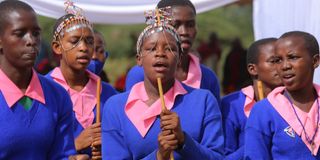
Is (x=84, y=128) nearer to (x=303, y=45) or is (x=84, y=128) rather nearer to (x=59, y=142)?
(x=59, y=142)

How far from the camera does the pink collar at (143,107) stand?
13.9ft

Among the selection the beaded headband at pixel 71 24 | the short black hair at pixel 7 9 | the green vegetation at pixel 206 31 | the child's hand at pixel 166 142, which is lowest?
the green vegetation at pixel 206 31

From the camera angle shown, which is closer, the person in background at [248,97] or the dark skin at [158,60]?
the dark skin at [158,60]

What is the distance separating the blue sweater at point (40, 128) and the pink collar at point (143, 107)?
32 cm

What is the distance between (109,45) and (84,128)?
987 centimetres

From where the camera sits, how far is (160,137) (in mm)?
3990

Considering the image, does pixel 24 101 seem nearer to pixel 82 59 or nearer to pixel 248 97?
pixel 82 59

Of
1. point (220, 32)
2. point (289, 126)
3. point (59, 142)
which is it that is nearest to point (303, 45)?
point (289, 126)

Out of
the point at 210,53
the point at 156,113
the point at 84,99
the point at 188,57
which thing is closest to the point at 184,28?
the point at 188,57

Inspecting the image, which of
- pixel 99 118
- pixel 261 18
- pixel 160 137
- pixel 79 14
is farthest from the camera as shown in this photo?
pixel 261 18

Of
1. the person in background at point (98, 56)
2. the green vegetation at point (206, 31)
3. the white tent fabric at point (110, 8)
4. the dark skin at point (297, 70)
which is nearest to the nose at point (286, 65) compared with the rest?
the dark skin at point (297, 70)

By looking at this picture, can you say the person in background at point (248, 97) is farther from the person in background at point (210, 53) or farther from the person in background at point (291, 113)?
the person in background at point (210, 53)

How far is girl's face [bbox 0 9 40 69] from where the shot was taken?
4035 millimetres

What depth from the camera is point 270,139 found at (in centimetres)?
454
